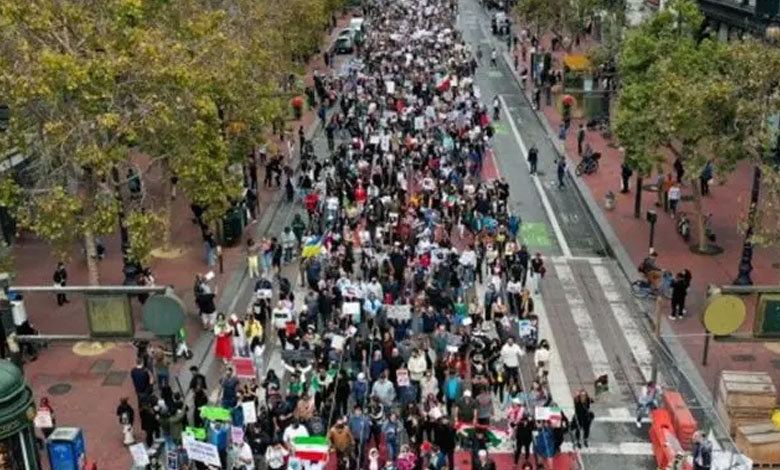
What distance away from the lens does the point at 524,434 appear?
62.8 ft

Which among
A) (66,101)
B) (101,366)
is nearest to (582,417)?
(101,366)

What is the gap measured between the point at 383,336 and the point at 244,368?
3225 millimetres

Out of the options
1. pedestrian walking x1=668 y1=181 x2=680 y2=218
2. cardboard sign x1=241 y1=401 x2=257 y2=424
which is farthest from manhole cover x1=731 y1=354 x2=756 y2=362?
cardboard sign x1=241 y1=401 x2=257 y2=424

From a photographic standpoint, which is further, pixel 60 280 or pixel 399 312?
pixel 60 280

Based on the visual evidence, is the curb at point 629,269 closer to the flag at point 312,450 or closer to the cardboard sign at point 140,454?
the flag at point 312,450

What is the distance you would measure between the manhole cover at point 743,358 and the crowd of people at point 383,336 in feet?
16.1

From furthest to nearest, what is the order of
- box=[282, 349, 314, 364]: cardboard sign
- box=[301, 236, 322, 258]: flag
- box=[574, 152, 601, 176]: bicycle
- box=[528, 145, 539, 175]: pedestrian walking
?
1. box=[574, 152, 601, 176]: bicycle
2. box=[528, 145, 539, 175]: pedestrian walking
3. box=[301, 236, 322, 258]: flag
4. box=[282, 349, 314, 364]: cardboard sign

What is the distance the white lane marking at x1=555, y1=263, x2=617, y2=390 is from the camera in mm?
24219

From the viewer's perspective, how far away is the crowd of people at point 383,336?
1909 centimetres

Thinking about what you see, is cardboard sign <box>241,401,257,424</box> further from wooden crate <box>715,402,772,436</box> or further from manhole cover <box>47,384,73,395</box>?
wooden crate <box>715,402,772,436</box>

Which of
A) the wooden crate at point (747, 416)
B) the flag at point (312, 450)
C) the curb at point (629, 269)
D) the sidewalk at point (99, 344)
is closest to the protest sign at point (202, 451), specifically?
the flag at point (312, 450)

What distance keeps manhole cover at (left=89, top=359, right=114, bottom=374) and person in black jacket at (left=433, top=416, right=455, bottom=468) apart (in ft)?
30.8

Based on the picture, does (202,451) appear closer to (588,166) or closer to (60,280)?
(60,280)

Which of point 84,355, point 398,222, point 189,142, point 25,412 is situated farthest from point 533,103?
point 25,412
